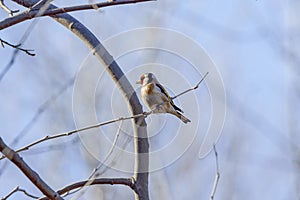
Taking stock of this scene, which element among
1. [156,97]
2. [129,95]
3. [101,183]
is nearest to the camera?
[101,183]

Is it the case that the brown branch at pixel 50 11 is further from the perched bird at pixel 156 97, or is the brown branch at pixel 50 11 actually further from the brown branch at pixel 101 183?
the perched bird at pixel 156 97

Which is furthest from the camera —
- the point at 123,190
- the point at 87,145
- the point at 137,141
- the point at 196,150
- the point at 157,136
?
the point at 123,190

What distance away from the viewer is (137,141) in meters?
1.49

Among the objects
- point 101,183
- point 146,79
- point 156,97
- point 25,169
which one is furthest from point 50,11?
point 156,97

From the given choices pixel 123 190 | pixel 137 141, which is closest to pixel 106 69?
pixel 137 141

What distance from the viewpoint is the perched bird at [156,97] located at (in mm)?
1786

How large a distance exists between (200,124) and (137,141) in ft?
1.09

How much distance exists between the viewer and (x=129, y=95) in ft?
5.02

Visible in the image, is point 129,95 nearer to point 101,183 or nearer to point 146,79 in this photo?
point 101,183

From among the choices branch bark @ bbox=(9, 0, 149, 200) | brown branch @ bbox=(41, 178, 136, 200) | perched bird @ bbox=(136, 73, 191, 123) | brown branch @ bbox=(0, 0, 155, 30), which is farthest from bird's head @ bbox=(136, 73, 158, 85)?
brown branch @ bbox=(0, 0, 155, 30)

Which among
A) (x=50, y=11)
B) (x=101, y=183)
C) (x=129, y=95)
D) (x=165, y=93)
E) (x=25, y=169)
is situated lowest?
(x=25, y=169)

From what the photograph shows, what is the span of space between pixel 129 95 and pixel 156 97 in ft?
1.67

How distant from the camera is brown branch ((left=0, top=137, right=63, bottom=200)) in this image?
0.96 m

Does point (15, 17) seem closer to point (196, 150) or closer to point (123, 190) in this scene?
point (196, 150)
